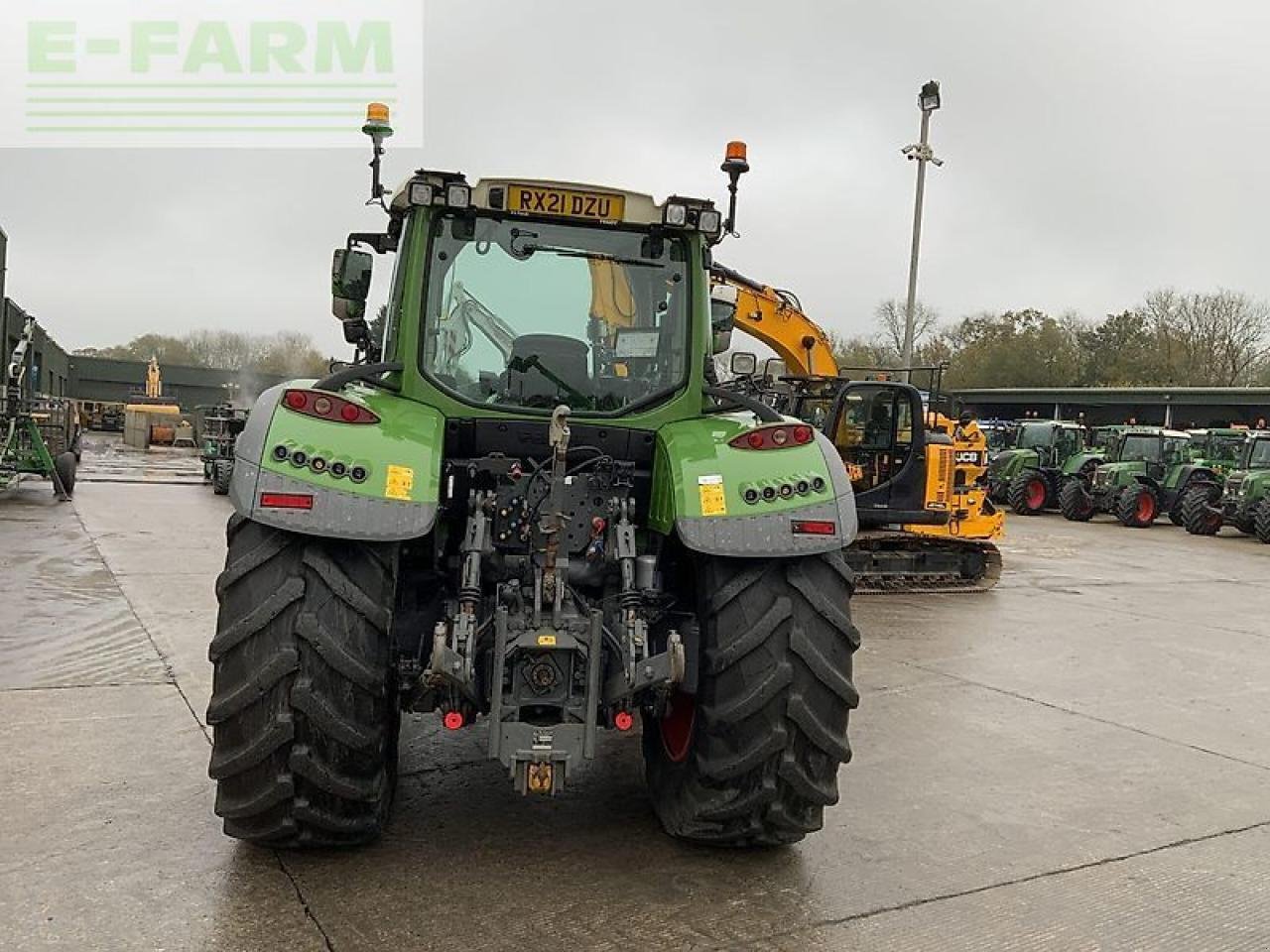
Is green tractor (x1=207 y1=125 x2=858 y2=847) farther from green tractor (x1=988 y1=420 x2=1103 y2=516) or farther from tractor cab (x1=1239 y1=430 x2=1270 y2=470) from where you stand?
tractor cab (x1=1239 y1=430 x2=1270 y2=470)

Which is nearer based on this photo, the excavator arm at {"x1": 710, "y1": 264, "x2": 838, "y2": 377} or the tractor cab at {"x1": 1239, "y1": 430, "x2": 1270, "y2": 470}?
the excavator arm at {"x1": 710, "y1": 264, "x2": 838, "y2": 377}

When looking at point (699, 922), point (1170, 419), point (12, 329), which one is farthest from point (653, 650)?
point (1170, 419)

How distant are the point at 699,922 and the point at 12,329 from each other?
23.4m

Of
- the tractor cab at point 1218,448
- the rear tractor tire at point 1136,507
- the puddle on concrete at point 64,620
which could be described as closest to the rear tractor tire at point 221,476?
the puddle on concrete at point 64,620

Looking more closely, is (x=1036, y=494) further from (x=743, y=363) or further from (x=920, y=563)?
(x=743, y=363)

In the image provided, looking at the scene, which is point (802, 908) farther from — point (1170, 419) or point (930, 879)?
point (1170, 419)

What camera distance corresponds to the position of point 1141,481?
2292cm

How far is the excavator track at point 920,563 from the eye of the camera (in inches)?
446

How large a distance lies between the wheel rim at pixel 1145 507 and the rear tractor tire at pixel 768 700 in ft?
69.0

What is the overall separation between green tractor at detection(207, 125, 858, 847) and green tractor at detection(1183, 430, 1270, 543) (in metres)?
19.3

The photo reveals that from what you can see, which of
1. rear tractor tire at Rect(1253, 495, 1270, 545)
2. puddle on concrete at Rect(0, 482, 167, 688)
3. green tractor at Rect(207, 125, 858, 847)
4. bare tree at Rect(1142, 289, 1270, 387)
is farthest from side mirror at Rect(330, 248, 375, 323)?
bare tree at Rect(1142, 289, 1270, 387)

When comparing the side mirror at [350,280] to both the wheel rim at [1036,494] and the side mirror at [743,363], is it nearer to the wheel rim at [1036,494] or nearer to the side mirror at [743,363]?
the side mirror at [743,363]

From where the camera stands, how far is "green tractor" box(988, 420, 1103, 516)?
79.9 feet

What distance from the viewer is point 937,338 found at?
5509 centimetres
